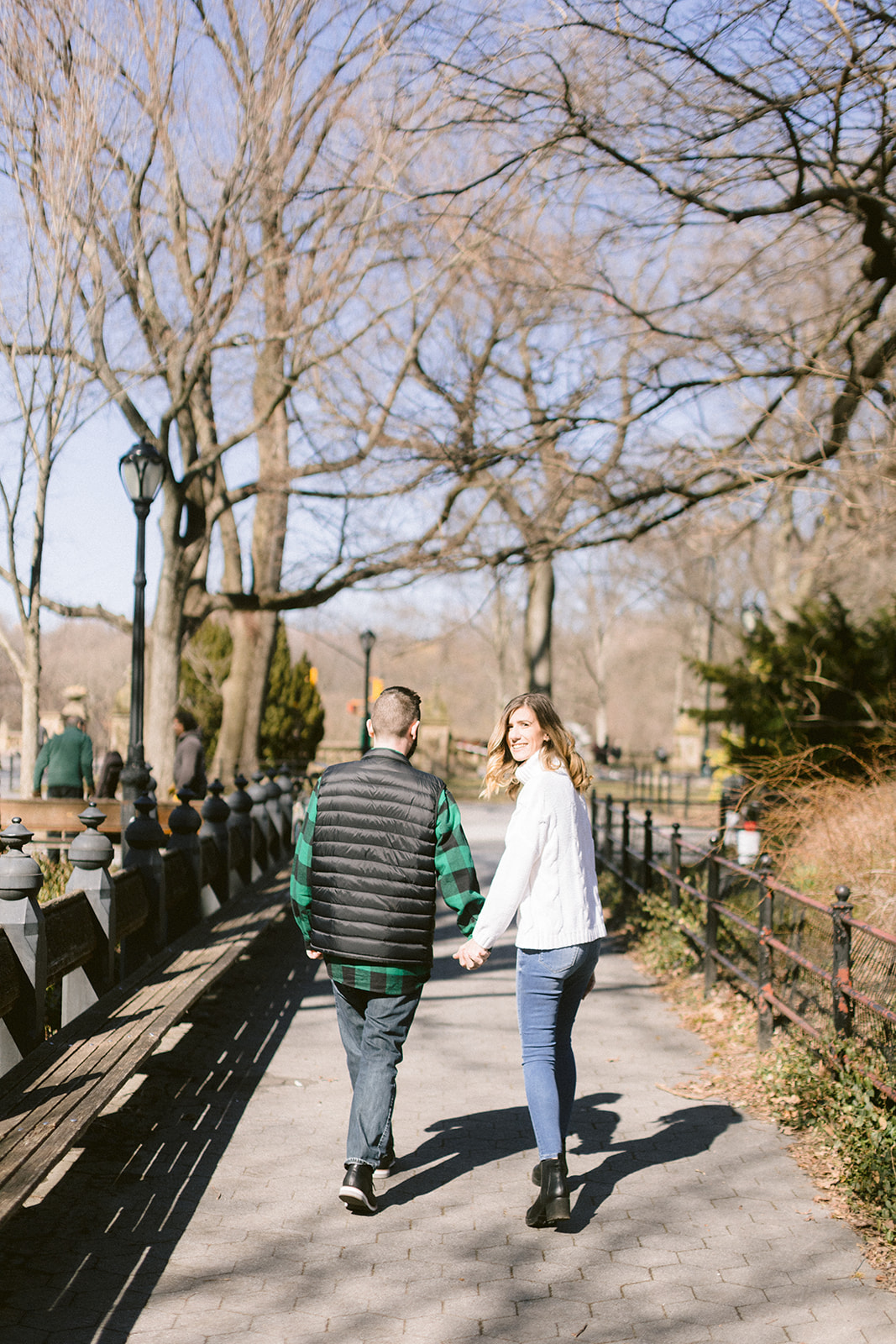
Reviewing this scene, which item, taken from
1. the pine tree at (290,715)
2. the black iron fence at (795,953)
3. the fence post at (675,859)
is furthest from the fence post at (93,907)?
the pine tree at (290,715)

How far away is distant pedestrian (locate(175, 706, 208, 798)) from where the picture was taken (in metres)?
11.4

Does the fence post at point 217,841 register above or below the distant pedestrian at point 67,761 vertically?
below

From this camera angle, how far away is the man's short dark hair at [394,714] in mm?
4621

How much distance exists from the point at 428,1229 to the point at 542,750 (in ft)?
5.60

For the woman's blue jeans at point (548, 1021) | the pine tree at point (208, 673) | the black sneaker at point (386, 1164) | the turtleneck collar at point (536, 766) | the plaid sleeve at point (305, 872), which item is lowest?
the black sneaker at point (386, 1164)

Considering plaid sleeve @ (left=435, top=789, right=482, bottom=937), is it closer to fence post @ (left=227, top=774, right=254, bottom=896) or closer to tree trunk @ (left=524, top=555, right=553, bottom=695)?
fence post @ (left=227, top=774, right=254, bottom=896)

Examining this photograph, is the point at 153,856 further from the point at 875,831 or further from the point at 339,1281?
the point at 875,831

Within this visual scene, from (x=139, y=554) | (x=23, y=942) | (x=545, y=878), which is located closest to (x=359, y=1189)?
(x=545, y=878)

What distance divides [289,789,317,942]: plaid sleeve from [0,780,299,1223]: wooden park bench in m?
0.84

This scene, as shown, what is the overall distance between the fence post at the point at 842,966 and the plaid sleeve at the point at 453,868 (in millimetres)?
1596

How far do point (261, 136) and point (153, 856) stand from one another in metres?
8.29

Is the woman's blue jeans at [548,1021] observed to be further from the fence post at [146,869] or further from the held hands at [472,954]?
the fence post at [146,869]

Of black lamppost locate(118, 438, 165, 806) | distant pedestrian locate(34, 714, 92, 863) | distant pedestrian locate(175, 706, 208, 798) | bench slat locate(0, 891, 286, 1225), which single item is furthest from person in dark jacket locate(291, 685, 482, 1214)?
distant pedestrian locate(34, 714, 92, 863)

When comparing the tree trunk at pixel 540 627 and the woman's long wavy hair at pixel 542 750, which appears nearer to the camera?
the woman's long wavy hair at pixel 542 750
